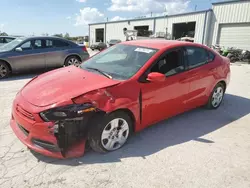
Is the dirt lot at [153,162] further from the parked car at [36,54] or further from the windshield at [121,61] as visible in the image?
the parked car at [36,54]

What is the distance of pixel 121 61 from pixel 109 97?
1.09 metres

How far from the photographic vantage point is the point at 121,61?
369 centimetres

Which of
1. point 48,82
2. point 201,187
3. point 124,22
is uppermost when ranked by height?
point 124,22

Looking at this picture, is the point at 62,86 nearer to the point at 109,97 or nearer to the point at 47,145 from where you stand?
the point at 109,97

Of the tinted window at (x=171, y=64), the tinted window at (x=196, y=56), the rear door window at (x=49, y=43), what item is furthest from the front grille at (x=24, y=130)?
the rear door window at (x=49, y=43)

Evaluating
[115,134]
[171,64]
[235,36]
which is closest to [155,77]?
[171,64]

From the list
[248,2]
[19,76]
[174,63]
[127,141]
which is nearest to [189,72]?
[174,63]

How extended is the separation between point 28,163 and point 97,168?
0.89 meters

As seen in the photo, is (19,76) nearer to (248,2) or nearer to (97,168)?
→ (97,168)

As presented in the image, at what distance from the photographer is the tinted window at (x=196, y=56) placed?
400 cm

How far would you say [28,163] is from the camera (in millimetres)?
2738

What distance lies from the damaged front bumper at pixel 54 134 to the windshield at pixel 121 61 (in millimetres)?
931

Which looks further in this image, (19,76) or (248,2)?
(248,2)

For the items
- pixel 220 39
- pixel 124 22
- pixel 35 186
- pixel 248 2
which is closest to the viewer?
pixel 35 186
